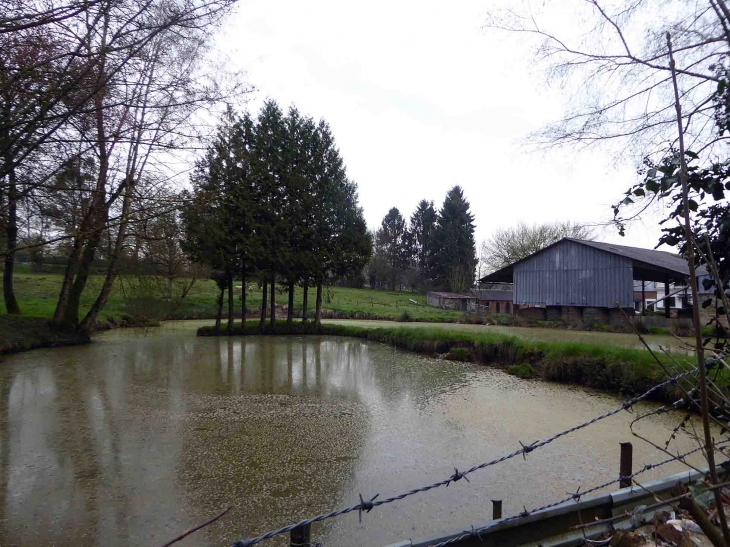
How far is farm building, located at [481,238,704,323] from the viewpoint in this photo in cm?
1505

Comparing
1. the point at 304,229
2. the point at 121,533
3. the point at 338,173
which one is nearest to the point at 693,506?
the point at 121,533

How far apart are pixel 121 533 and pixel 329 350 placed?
8960 millimetres

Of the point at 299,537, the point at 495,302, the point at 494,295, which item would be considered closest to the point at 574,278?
the point at 495,302

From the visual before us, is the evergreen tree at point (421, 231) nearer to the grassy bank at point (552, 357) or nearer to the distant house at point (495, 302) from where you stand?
the distant house at point (495, 302)

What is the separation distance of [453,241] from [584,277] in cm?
2004

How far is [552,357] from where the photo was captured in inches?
300

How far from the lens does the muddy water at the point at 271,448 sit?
280cm

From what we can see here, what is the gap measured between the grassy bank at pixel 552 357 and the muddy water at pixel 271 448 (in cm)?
40

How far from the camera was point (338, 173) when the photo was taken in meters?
17.0

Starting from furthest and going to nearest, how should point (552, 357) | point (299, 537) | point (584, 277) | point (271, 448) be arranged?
point (584, 277) → point (552, 357) → point (271, 448) → point (299, 537)

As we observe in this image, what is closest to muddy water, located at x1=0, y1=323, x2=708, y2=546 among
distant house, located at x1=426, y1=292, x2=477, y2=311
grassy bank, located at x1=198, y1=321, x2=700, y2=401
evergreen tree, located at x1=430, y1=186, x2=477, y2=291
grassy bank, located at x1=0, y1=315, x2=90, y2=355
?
grassy bank, located at x1=198, y1=321, x2=700, y2=401

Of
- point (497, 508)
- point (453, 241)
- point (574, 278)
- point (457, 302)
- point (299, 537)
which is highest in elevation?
point (453, 241)

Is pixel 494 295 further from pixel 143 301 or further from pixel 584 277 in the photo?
pixel 143 301

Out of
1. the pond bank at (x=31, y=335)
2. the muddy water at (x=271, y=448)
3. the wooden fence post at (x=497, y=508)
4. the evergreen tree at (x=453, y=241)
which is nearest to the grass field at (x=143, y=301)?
the pond bank at (x=31, y=335)
